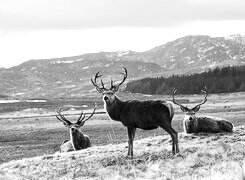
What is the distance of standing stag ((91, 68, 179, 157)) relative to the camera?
1666 centimetres

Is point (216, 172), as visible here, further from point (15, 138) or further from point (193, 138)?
point (15, 138)

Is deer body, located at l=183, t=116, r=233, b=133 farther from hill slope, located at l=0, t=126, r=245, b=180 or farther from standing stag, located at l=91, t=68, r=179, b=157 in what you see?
standing stag, located at l=91, t=68, r=179, b=157

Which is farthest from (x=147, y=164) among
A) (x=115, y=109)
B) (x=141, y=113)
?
(x=115, y=109)

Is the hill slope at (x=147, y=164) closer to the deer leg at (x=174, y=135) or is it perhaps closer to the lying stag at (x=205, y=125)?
the deer leg at (x=174, y=135)

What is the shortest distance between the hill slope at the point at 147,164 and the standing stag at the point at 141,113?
3.30ft

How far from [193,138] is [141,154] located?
4.95 metres

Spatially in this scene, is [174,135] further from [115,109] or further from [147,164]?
[115,109]

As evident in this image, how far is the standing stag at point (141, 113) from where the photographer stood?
16.7 metres

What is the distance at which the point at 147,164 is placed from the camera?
15469mm

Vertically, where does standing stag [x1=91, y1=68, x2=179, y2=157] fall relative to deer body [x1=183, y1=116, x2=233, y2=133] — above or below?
above

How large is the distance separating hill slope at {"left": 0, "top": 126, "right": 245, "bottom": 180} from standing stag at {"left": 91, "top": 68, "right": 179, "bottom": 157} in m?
1.01

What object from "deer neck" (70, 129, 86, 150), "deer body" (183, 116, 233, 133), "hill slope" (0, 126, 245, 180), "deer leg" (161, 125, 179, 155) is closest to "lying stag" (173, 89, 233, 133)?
"deer body" (183, 116, 233, 133)

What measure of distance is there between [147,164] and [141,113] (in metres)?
2.23

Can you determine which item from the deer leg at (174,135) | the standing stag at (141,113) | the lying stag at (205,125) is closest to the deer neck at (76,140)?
the lying stag at (205,125)
